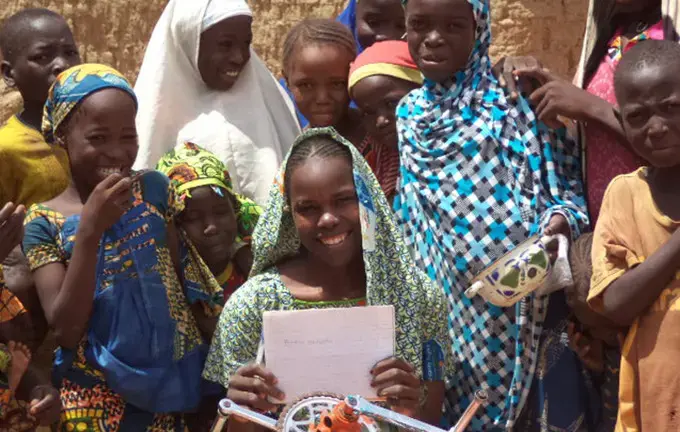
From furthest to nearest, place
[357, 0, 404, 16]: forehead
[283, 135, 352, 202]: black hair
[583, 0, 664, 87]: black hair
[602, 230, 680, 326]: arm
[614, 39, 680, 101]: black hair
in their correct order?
[357, 0, 404, 16]: forehead, [583, 0, 664, 87]: black hair, [283, 135, 352, 202]: black hair, [614, 39, 680, 101]: black hair, [602, 230, 680, 326]: arm

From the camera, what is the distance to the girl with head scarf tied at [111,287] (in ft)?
14.3

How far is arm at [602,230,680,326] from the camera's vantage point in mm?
3771

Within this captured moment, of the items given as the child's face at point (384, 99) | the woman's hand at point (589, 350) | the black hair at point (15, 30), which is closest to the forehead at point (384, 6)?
the child's face at point (384, 99)

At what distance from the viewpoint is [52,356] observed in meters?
5.27

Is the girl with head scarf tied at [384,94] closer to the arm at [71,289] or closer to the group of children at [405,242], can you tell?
the group of children at [405,242]

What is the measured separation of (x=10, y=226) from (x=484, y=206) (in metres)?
1.66

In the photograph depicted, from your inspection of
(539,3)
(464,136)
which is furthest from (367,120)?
(539,3)

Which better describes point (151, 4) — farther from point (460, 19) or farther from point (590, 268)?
point (590, 268)

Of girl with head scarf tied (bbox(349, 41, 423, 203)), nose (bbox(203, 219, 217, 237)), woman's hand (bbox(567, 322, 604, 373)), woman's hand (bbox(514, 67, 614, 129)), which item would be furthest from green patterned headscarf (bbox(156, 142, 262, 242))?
woman's hand (bbox(567, 322, 604, 373))

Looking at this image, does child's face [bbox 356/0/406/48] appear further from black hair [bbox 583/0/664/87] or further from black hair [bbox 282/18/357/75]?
black hair [bbox 583/0/664/87]

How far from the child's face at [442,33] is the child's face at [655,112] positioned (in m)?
0.82

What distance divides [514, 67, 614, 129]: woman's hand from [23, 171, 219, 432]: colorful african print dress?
145cm

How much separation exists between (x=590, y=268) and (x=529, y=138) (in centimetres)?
56

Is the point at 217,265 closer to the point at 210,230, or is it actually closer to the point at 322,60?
the point at 210,230
